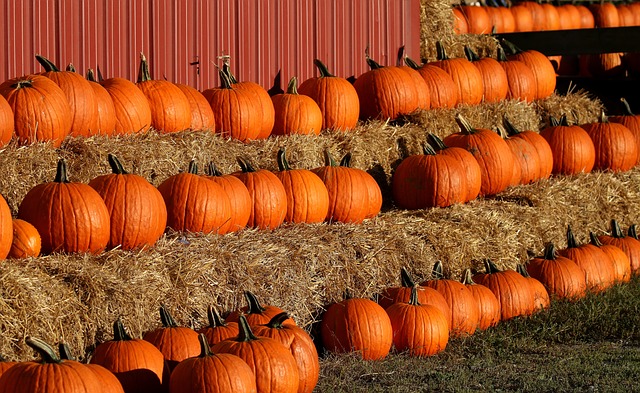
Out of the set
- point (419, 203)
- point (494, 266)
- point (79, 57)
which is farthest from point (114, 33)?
point (494, 266)

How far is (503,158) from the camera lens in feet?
30.7

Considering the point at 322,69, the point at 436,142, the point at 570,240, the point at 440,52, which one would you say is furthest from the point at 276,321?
the point at 440,52

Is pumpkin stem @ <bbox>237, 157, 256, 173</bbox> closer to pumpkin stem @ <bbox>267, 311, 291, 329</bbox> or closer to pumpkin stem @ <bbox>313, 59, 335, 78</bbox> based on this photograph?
pumpkin stem @ <bbox>267, 311, 291, 329</bbox>

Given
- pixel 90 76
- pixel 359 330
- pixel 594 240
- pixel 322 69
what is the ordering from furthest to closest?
1. pixel 322 69
2. pixel 594 240
3. pixel 90 76
4. pixel 359 330

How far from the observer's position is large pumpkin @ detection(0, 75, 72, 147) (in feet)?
23.4

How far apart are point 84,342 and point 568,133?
19.1 feet

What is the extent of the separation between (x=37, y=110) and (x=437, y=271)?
284cm

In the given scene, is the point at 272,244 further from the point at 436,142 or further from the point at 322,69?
the point at 322,69

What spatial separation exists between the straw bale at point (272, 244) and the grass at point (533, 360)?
664mm

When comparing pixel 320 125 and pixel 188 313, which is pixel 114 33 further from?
pixel 188 313

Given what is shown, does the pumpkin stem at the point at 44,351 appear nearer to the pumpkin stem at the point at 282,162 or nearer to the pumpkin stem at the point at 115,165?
the pumpkin stem at the point at 115,165

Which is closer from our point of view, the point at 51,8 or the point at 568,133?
the point at 51,8

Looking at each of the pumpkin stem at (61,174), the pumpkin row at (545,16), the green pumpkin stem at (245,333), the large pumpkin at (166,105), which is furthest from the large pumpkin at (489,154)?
the pumpkin row at (545,16)

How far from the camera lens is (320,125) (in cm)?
925
